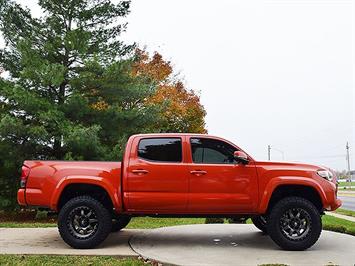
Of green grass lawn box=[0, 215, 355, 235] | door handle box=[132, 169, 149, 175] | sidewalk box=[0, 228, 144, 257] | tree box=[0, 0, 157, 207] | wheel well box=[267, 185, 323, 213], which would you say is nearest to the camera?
sidewalk box=[0, 228, 144, 257]

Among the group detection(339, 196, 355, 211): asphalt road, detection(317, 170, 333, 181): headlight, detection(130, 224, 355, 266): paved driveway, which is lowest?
detection(339, 196, 355, 211): asphalt road

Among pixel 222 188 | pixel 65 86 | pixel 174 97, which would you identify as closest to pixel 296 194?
pixel 222 188

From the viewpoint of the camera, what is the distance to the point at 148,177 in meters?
7.26

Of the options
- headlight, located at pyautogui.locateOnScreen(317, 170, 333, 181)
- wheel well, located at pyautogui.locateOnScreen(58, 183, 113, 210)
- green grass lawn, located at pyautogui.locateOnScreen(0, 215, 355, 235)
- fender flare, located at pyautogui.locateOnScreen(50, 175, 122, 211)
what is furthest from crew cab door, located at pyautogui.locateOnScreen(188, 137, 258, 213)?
green grass lawn, located at pyautogui.locateOnScreen(0, 215, 355, 235)

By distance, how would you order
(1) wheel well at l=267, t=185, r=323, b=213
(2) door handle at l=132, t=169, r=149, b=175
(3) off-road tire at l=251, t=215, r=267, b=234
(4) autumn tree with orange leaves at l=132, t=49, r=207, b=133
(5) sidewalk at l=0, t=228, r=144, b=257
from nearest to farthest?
(5) sidewalk at l=0, t=228, r=144, b=257 < (2) door handle at l=132, t=169, r=149, b=175 < (1) wheel well at l=267, t=185, r=323, b=213 < (3) off-road tire at l=251, t=215, r=267, b=234 < (4) autumn tree with orange leaves at l=132, t=49, r=207, b=133

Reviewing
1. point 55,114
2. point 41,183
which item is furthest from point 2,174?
point 41,183

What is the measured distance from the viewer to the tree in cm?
1493

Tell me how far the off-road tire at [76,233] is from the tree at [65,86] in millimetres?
7060

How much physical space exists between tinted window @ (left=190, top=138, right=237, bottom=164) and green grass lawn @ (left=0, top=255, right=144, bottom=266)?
206 centimetres

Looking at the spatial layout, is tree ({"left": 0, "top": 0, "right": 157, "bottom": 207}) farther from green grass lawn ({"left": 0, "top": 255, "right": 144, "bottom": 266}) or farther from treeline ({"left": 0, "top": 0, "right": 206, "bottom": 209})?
green grass lawn ({"left": 0, "top": 255, "right": 144, "bottom": 266})

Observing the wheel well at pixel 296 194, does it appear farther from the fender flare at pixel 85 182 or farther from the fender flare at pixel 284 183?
the fender flare at pixel 85 182

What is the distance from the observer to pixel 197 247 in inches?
295

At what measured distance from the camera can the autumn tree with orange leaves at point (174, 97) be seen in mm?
28016

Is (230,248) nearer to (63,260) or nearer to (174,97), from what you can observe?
(63,260)
